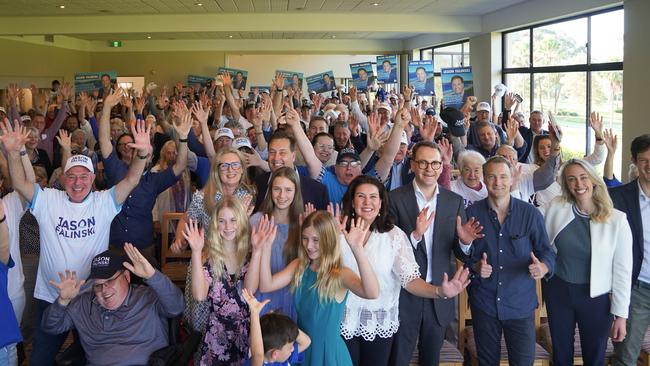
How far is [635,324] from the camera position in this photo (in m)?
3.21

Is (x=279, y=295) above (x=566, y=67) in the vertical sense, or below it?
below

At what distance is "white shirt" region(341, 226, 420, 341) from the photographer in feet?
9.50

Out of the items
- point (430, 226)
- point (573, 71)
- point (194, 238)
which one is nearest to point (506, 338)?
point (430, 226)

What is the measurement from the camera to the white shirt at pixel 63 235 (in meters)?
3.27

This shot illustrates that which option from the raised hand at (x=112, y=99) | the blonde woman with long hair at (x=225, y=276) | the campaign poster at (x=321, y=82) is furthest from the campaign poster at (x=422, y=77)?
the blonde woman with long hair at (x=225, y=276)

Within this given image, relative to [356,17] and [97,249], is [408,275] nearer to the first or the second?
[97,249]

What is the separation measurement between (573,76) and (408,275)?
9701mm

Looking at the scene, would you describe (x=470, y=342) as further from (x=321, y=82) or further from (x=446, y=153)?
(x=321, y=82)

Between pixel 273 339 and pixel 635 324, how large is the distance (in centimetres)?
207

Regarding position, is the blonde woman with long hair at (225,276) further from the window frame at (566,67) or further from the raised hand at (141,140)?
the window frame at (566,67)

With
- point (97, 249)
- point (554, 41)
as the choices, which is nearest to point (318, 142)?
point (97, 249)

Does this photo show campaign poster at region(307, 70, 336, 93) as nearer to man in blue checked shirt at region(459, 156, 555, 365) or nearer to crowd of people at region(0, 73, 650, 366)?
crowd of people at region(0, 73, 650, 366)

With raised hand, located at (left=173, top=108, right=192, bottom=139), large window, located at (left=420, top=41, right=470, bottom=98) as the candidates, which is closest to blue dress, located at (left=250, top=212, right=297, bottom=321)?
raised hand, located at (left=173, top=108, right=192, bottom=139)

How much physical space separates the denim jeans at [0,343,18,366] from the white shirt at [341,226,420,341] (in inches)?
68.2
